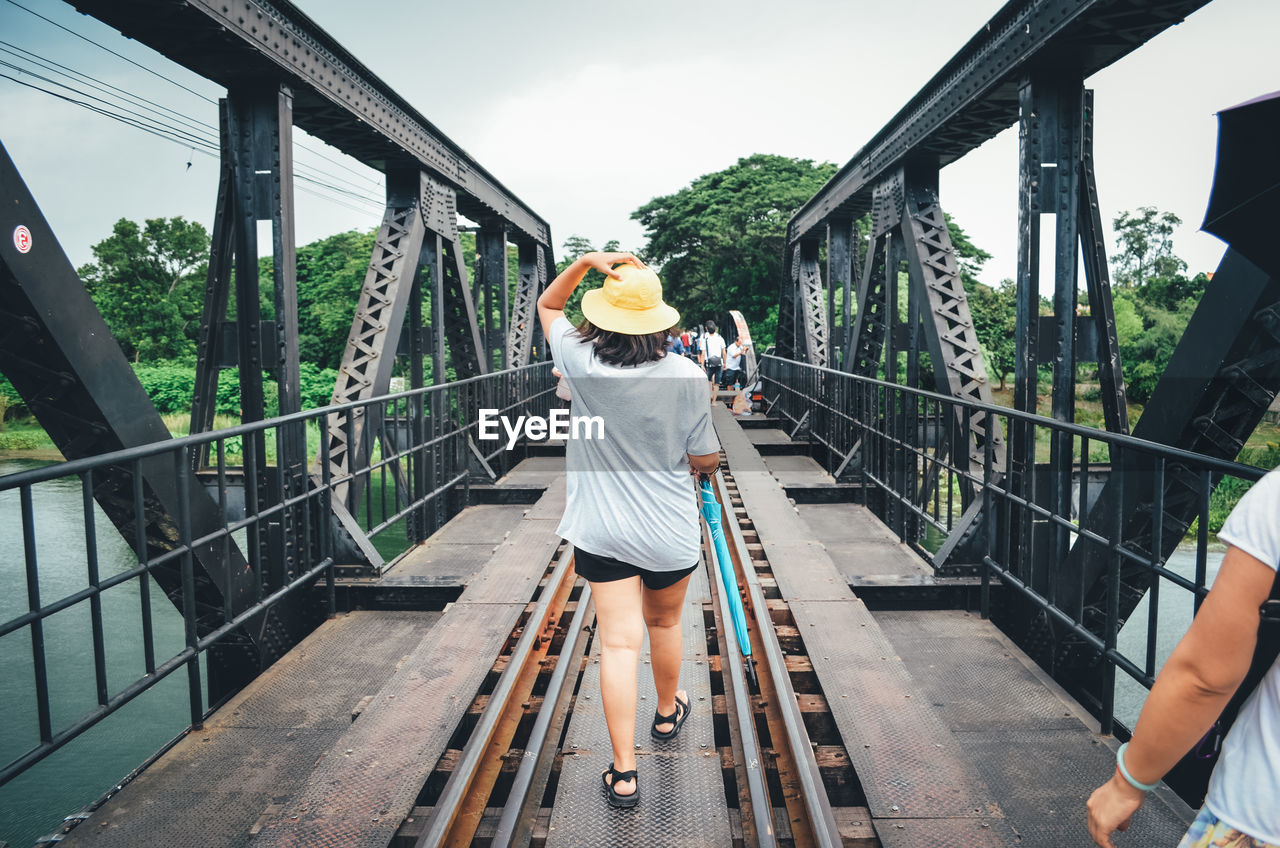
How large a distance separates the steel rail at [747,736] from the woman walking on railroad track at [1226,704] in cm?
183

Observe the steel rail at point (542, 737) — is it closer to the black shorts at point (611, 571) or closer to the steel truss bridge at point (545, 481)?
the steel truss bridge at point (545, 481)

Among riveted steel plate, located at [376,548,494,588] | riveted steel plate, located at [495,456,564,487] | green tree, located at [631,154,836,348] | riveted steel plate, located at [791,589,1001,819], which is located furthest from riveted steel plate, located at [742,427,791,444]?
green tree, located at [631,154,836,348]

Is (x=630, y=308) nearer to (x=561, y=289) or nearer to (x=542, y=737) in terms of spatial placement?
(x=561, y=289)

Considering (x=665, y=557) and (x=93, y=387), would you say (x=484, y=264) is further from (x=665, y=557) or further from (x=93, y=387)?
(x=665, y=557)

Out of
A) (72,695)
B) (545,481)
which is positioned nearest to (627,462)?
(545,481)

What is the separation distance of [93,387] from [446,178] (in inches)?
270

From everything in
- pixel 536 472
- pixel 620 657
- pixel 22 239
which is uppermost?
pixel 22 239

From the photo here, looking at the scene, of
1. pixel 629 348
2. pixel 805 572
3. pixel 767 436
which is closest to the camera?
pixel 629 348

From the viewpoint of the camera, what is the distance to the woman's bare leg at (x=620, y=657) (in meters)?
3.21

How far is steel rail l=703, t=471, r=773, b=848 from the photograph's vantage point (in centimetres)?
316

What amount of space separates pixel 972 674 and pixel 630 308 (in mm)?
3151

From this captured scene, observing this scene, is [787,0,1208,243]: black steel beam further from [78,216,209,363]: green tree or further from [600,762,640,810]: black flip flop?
[78,216,209,363]: green tree

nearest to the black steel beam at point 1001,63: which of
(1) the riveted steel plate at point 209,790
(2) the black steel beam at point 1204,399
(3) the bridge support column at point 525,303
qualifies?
(2) the black steel beam at point 1204,399

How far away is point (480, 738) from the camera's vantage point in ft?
12.3
